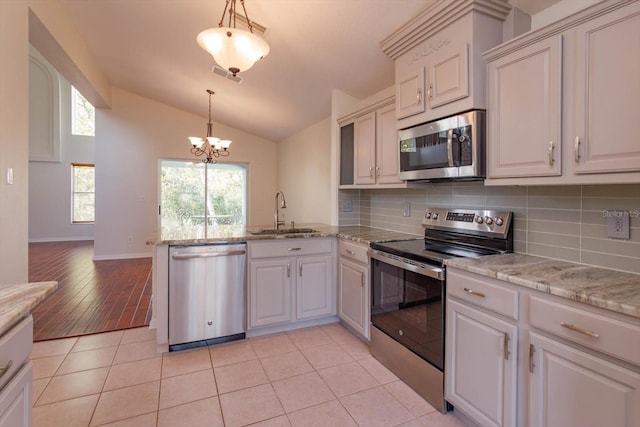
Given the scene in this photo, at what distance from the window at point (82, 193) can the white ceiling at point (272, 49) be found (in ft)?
14.3

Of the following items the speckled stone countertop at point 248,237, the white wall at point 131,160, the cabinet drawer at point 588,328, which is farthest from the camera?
the white wall at point 131,160

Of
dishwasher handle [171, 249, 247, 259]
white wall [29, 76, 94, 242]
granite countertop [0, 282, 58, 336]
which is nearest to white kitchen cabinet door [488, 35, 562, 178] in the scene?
dishwasher handle [171, 249, 247, 259]

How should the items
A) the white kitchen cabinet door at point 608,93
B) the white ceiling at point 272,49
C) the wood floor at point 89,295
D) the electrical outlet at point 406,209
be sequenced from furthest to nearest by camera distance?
the wood floor at point 89,295 → the electrical outlet at point 406,209 → the white ceiling at point 272,49 → the white kitchen cabinet door at point 608,93

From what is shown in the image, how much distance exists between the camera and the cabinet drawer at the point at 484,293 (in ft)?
4.73

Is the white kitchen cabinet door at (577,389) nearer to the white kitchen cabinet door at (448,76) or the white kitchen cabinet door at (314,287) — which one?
the white kitchen cabinet door at (448,76)

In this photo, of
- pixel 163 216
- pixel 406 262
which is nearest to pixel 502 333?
pixel 406 262

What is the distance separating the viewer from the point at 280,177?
22.9ft

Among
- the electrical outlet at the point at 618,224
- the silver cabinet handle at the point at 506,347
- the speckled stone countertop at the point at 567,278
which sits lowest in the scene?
the silver cabinet handle at the point at 506,347

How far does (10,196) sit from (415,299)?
2965 millimetres

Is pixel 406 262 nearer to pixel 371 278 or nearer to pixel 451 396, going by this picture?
pixel 371 278

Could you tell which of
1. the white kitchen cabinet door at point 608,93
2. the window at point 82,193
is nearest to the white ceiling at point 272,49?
Answer: the white kitchen cabinet door at point 608,93

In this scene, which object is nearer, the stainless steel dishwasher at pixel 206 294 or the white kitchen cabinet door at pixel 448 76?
the white kitchen cabinet door at pixel 448 76

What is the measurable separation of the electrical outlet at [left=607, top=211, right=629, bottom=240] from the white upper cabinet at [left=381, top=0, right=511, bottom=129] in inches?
33.3

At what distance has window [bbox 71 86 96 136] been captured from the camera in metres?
8.55
